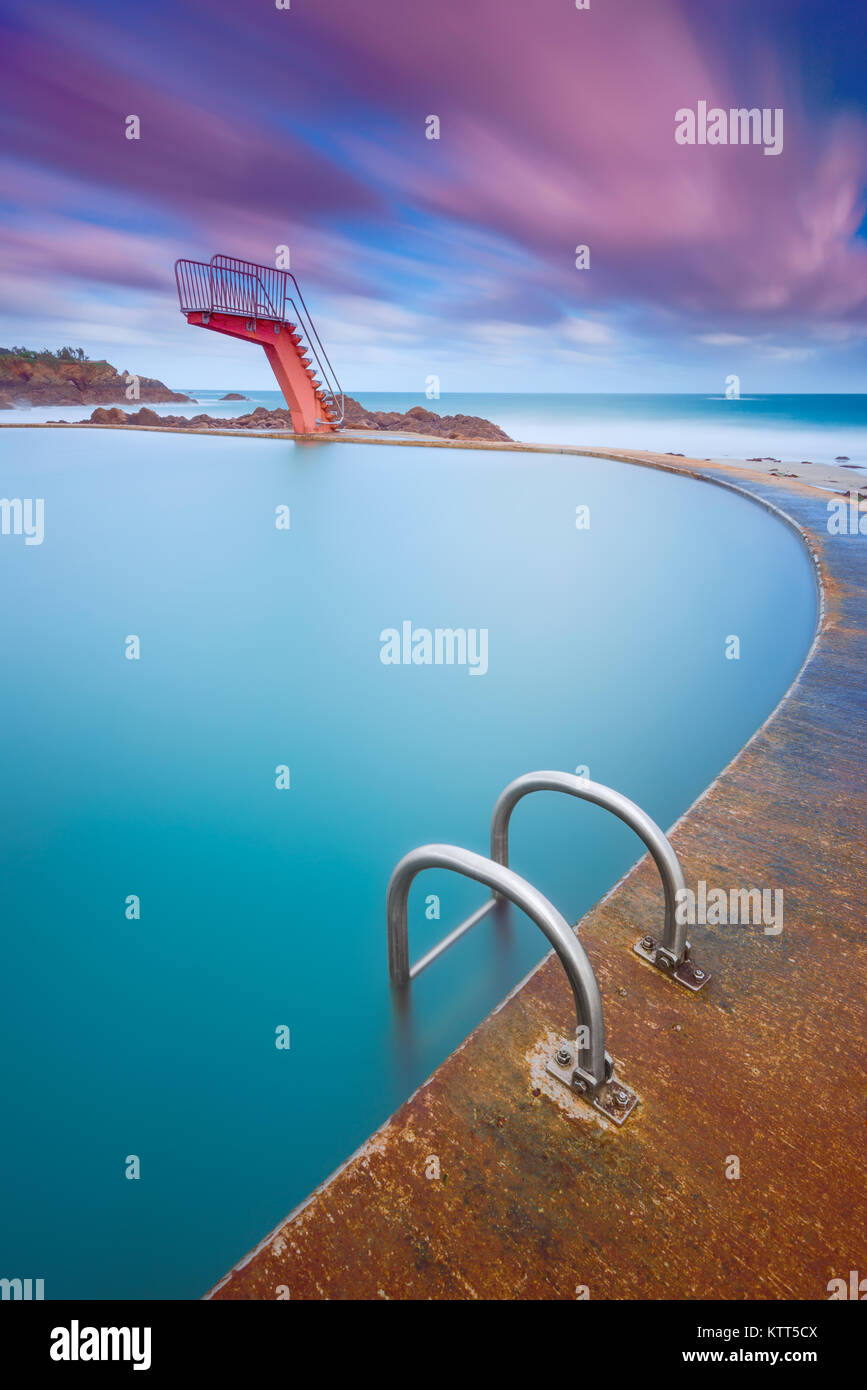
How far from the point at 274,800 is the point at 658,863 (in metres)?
2.14

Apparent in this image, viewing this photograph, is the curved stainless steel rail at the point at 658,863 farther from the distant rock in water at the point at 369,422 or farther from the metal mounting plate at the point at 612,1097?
the distant rock in water at the point at 369,422

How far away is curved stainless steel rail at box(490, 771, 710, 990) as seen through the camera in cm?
154

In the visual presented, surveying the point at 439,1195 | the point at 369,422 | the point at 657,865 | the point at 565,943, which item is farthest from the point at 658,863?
the point at 369,422

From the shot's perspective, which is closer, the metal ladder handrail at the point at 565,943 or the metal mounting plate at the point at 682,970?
the metal ladder handrail at the point at 565,943

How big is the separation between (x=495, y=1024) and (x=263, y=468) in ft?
42.5

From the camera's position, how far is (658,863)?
157cm

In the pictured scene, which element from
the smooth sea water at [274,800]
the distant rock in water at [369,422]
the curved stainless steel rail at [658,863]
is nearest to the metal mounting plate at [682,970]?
the curved stainless steel rail at [658,863]

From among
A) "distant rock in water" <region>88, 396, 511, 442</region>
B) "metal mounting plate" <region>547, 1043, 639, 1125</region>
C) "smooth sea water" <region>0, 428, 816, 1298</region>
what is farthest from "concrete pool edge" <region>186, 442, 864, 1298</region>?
"distant rock in water" <region>88, 396, 511, 442</region>

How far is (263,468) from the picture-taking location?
12.8 meters

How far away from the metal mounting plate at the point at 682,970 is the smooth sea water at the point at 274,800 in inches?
12.3

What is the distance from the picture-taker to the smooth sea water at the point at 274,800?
178cm

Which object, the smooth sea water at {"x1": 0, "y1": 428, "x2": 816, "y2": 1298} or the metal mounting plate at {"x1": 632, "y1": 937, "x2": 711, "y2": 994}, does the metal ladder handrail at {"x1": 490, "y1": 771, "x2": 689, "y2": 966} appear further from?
the smooth sea water at {"x1": 0, "y1": 428, "x2": 816, "y2": 1298}

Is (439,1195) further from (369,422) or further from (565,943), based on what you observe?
(369,422)
